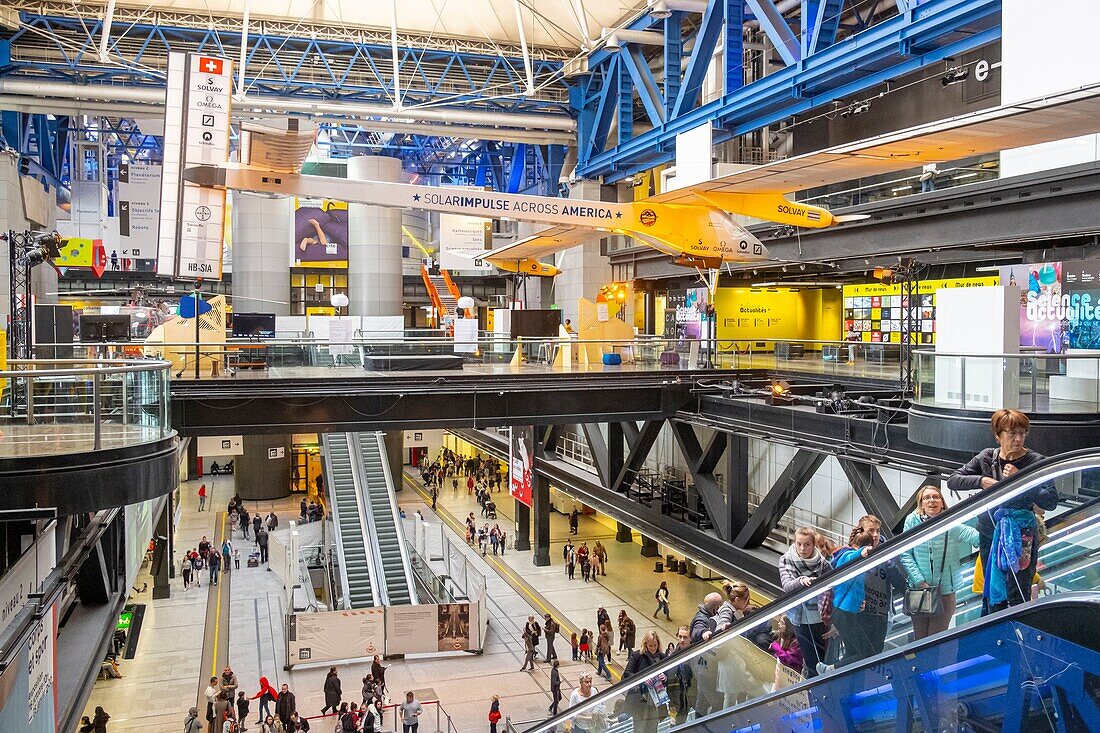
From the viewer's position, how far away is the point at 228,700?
54.1ft

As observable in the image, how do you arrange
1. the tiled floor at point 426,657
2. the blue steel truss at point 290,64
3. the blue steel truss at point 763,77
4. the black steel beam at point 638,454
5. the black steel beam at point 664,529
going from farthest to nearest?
the blue steel truss at point 290,64 → the black steel beam at point 638,454 → the tiled floor at point 426,657 → the blue steel truss at point 763,77 → the black steel beam at point 664,529

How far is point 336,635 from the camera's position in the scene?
20.3 m

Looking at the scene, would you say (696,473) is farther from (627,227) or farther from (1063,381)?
(1063,381)

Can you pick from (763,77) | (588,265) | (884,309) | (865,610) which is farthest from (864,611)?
(588,265)

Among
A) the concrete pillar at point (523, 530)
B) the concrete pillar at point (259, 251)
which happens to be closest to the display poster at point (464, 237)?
the concrete pillar at point (523, 530)

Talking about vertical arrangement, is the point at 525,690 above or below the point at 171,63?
below

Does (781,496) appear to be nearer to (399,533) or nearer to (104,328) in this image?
(399,533)

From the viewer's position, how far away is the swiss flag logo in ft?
44.5

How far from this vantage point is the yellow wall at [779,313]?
1551 inches

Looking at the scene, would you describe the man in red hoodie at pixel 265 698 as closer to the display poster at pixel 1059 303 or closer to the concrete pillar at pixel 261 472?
the display poster at pixel 1059 303

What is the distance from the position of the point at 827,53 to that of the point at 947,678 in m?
19.0

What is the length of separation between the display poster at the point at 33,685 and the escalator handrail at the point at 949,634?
198 inches

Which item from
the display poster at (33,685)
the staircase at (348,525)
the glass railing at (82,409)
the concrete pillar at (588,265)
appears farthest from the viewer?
the concrete pillar at (588,265)

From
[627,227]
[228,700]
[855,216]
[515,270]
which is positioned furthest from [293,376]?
[855,216]
